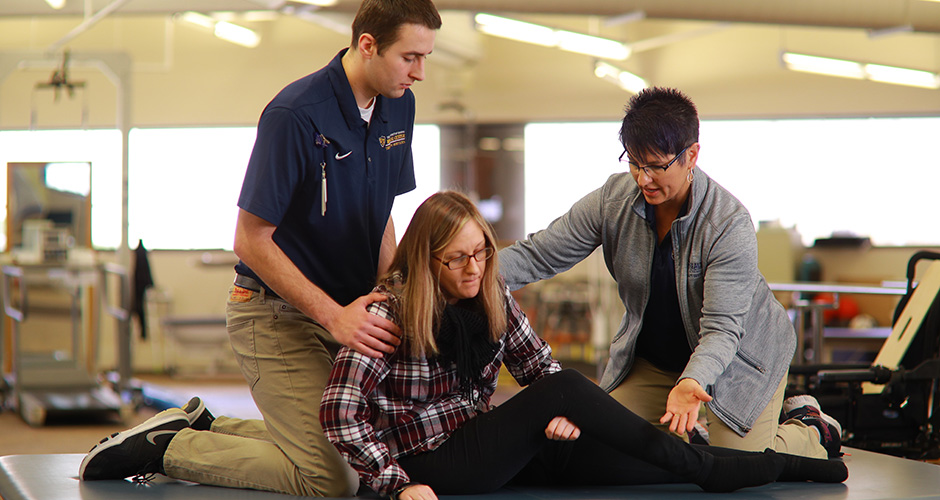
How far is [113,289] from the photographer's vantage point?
834 centimetres

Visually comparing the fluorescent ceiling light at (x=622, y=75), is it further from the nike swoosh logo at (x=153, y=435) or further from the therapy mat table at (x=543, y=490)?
the nike swoosh logo at (x=153, y=435)

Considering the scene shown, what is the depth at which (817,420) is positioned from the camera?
8.34ft

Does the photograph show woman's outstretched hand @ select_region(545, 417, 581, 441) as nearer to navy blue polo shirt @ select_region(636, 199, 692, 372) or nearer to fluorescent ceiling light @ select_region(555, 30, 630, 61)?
navy blue polo shirt @ select_region(636, 199, 692, 372)

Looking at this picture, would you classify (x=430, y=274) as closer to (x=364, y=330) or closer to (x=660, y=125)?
(x=364, y=330)

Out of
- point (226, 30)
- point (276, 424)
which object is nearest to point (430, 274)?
point (276, 424)

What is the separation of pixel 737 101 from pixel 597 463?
6877mm

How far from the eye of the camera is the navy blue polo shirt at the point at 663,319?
2352 mm

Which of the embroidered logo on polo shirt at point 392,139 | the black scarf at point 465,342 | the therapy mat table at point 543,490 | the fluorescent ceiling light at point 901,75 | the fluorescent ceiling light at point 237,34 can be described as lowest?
the therapy mat table at point 543,490

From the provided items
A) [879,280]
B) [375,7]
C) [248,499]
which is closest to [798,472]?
[248,499]

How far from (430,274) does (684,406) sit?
63 cm

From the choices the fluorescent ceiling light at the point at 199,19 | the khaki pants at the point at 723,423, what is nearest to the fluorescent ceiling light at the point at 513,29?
the fluorescent ceiling light at the point at 199,19

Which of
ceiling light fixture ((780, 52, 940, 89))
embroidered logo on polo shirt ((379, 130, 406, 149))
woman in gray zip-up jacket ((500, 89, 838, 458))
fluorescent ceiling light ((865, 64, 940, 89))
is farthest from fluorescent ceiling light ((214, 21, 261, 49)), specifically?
woman in gray zip-up jacket ((500, 89, 838, 458))

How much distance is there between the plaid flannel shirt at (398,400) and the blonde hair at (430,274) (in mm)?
47

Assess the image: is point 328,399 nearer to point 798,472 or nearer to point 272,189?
point 272,189
